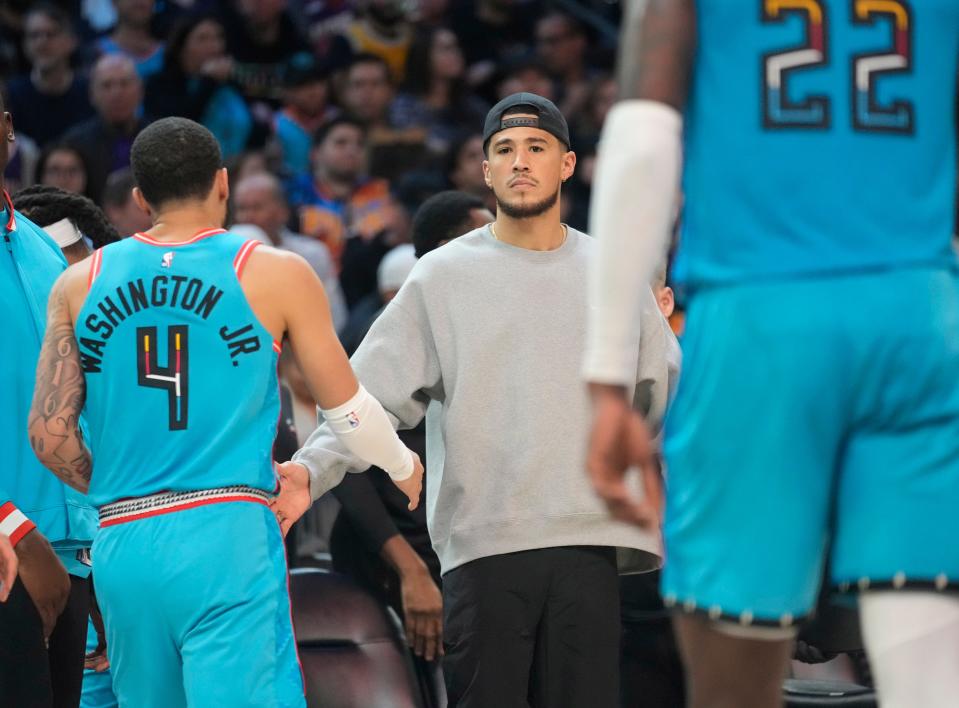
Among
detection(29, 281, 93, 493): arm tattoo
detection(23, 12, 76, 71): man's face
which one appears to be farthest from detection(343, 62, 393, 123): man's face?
detection(29, 281, 93, 493): arm tattoo

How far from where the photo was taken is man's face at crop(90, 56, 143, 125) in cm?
899

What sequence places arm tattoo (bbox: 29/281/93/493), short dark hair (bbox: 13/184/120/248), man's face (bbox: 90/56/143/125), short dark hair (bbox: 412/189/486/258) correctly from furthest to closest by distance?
1. man's face (bbox: 90/56/143/125)
2. short dark hair (bbox: 412/189/486/258)
3. short dark hair (bbox: 13/184/120/248)
4. arm tattoo (bbox: 29/281/93/493)

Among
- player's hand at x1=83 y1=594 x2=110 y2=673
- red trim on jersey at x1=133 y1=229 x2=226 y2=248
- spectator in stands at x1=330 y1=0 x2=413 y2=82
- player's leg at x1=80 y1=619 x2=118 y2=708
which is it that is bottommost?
player's leg at x1=80 y1=619 x2=118 y2=708

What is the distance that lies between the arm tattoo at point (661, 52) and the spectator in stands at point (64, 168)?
19.8 ft

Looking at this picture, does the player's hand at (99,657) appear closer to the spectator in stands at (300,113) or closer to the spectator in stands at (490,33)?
the spectator in stands at (300,113)

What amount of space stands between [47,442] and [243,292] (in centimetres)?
62

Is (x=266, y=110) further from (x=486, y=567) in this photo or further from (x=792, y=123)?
(x=792, y=123)

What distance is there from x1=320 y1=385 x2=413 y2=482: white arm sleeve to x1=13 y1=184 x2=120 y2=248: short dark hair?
1.69m

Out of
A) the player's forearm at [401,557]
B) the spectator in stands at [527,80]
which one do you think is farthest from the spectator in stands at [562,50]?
the player's forearm at [401,557]

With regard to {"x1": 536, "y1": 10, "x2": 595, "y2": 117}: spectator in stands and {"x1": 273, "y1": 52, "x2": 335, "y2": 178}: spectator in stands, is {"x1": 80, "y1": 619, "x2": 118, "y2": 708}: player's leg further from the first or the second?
{"x1": 536, "y1": 10, "x2": 595, "y2": 117}: spectator in stands

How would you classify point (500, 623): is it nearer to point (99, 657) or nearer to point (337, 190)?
point (99, 657)

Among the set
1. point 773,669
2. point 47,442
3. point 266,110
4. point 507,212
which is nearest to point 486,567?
point 507,212

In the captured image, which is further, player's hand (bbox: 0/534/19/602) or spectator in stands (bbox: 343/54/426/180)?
spectator in stands (bbox: 343/54/426/180)

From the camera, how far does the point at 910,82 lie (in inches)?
98.3
